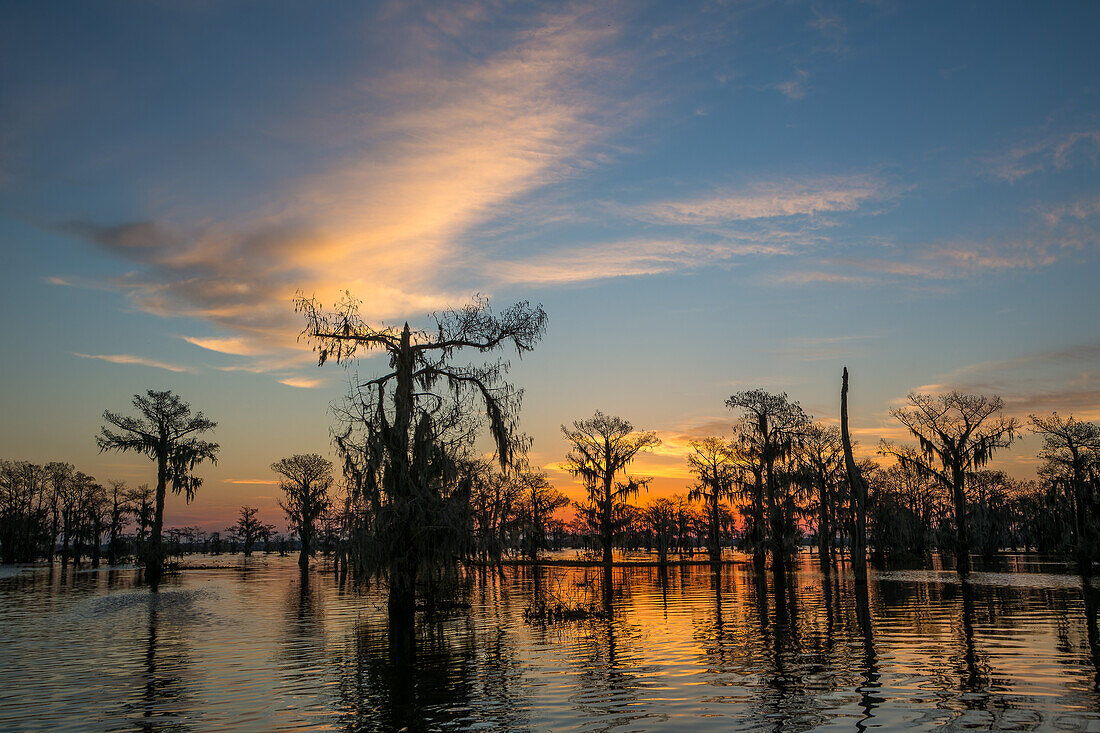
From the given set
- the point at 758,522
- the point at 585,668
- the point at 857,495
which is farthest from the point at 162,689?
the point at 758,522

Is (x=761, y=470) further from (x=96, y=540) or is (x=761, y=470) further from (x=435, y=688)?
(x=96, y=540)

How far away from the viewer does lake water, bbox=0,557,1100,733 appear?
1056 centimetres

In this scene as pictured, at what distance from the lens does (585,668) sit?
47.7 ft

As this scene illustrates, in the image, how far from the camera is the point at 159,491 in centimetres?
4481

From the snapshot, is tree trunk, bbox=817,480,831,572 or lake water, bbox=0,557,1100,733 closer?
lake water, bbox=0,557,1100,733

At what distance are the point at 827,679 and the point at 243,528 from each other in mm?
149346

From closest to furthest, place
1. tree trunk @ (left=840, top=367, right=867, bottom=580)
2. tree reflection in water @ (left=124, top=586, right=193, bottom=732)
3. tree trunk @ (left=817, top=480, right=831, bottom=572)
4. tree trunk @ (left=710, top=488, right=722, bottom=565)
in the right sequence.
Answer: tree reflection in water @ (left=124, top=586, right=193, bottom=732), tree trunk @ (left=840, top=367, right=867, bottom=580), tree trunk @ (left=710, top=488, right=722, bottom=565), tree trunk @ (left=817, top=480, right=831, bottom=572)

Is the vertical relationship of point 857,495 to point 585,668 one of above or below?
above

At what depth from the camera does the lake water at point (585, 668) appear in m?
10.6

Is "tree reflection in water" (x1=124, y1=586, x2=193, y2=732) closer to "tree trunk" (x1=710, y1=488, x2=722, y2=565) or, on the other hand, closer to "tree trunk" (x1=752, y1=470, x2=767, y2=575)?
"tree trunk" (x1=752, y1=470, x2=767, y2=575)

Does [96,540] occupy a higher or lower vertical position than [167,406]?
lower

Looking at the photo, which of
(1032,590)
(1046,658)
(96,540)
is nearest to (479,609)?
(1046,658)

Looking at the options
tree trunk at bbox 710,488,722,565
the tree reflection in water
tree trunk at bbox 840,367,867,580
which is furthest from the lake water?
tree trunk at bbox 710,488,722,565

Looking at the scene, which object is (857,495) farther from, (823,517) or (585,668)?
(823,517)
